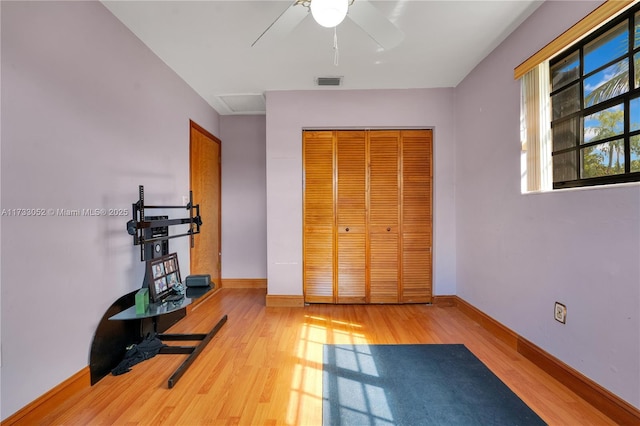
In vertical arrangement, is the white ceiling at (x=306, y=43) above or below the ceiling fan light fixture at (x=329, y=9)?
above

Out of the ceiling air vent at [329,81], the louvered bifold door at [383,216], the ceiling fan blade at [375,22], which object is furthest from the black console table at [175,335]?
the ceiling air vent at [329,81]

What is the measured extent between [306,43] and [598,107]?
215 cm

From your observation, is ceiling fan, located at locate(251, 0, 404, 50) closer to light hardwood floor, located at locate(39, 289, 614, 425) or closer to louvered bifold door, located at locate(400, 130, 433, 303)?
louvered bifold door, located at locate(400, 130, 433, 303)

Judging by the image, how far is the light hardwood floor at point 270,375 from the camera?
1.52 metres

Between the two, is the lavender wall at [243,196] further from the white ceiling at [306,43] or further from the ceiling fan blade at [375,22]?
the ceiling fan blade at [375,22]

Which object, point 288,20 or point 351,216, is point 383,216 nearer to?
point 351,216

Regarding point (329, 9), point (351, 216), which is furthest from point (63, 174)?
point (351, 216)

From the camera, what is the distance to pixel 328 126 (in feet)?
10.9

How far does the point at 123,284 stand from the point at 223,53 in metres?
2.22

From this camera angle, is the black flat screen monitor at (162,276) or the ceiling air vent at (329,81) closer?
the black flat screen monitor at (162,276)

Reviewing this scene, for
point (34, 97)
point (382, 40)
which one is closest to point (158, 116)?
point (34, 97)

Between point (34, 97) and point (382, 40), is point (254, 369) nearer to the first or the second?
point (34, 97)

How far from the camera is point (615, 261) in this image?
147cm

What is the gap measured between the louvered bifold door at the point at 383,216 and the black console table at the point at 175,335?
191 centimetres
